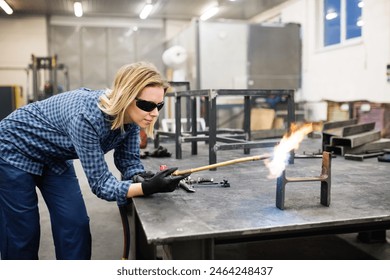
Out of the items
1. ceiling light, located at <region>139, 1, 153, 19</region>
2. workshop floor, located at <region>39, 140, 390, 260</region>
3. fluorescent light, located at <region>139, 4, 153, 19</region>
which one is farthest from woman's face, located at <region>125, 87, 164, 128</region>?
fluorescent light, located at <region>139, 4, 153, 19</region>

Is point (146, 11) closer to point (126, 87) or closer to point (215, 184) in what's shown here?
point (215, 184)

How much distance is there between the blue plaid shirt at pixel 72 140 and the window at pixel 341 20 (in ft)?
15.0

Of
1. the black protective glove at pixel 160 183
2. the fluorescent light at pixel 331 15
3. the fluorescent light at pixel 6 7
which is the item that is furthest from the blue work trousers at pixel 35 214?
the fluorescent light at pixel 6 7

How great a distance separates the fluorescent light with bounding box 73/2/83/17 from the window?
4457 mm

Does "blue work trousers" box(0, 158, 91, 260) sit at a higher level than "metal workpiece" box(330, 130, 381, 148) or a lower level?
lower

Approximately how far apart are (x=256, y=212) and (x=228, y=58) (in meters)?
5.08

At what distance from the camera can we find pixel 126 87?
4.16ft

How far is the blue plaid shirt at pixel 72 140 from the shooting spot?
1262 mm

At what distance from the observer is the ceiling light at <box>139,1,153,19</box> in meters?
6.84

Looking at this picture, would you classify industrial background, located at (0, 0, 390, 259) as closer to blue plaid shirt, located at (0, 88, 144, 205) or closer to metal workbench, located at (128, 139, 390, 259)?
metal workbench, located at (128, 139, 390, 259)

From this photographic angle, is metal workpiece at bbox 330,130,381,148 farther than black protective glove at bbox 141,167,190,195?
Yes
